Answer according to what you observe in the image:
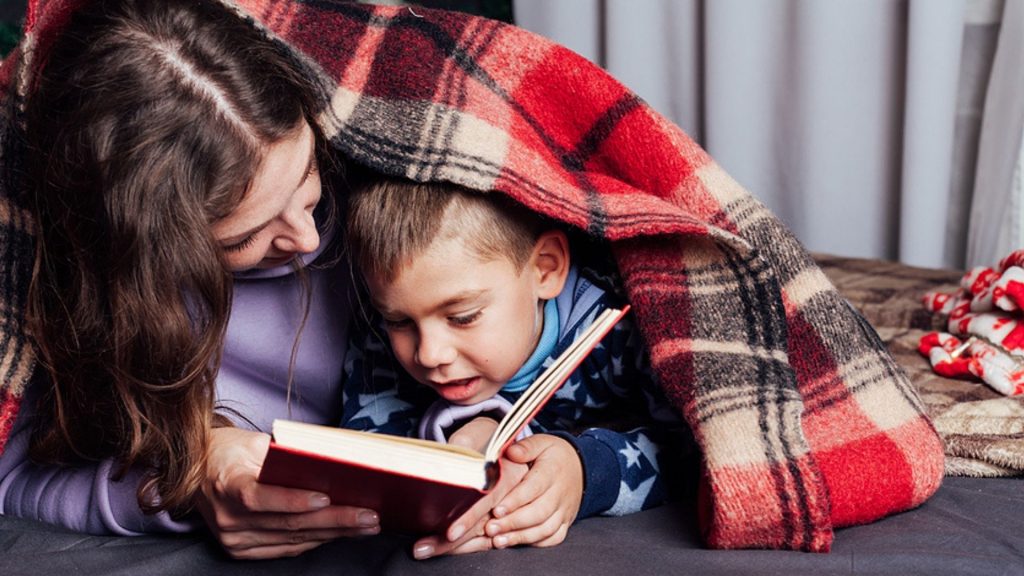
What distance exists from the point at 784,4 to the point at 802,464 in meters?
1.44

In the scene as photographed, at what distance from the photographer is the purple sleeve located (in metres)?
1.02

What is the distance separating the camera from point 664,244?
1056 mm

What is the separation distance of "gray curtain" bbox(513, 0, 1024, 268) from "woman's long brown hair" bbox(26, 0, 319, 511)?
136 cm

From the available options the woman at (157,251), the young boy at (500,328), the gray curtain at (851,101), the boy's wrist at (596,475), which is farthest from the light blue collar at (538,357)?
the gray curtain at (851,101)

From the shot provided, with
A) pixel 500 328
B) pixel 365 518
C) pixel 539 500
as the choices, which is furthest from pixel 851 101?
pixel 365 518

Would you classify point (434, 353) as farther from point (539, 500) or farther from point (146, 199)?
point (146, 199)

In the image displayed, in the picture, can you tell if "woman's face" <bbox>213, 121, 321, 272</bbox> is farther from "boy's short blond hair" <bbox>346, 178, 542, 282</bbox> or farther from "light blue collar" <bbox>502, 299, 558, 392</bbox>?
"light blue collar" <bbox>502, 299, 558, 392</bbox>

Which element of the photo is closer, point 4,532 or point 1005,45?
point 4,532

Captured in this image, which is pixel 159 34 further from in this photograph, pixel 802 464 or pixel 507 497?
pixel 802 464

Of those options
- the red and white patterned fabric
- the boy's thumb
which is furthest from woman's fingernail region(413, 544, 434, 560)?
the red and white patterned fabric

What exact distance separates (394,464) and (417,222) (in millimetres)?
340

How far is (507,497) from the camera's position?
0.95 meters

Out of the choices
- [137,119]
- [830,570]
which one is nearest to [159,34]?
[137,119]

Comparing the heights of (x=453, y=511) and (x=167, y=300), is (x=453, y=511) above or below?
below
